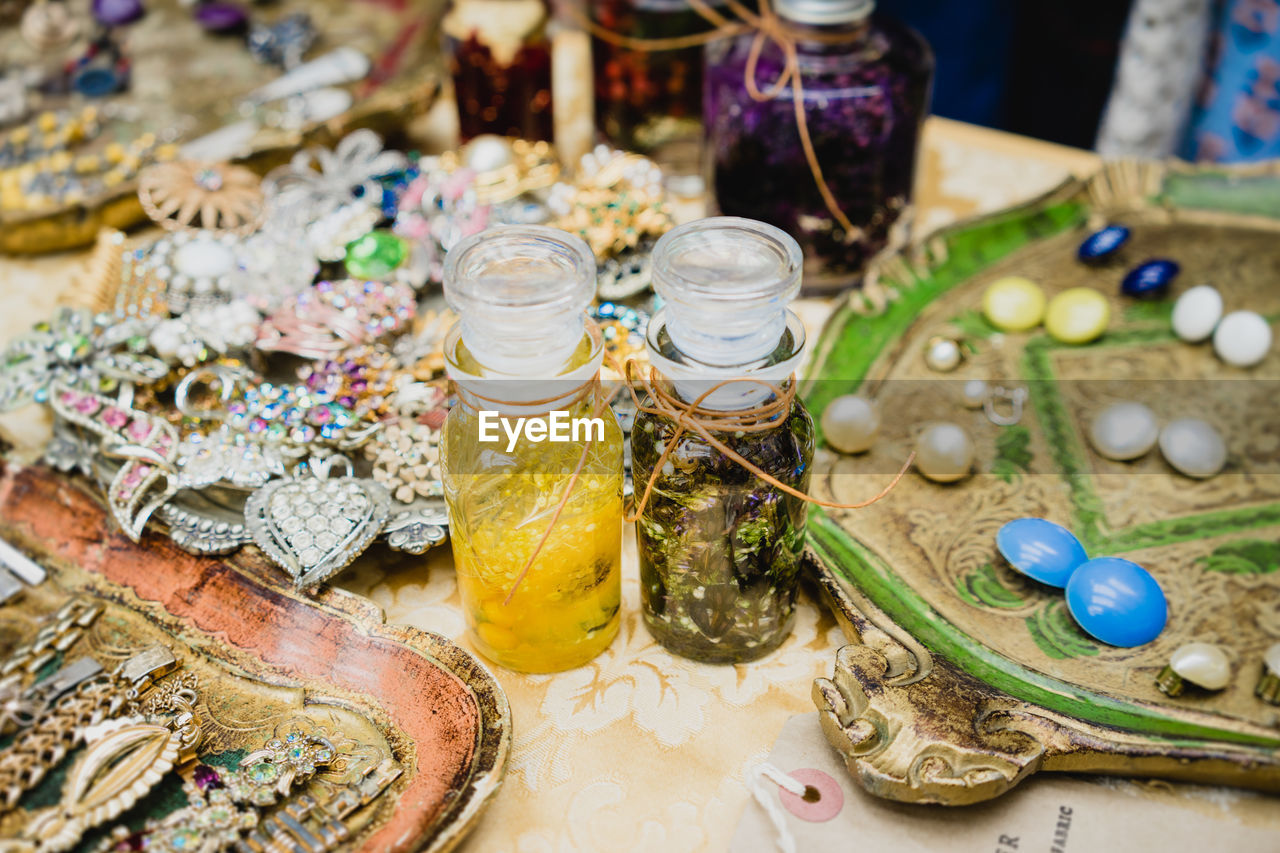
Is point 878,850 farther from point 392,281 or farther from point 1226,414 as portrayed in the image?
point 392,281

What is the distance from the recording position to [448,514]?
77cm

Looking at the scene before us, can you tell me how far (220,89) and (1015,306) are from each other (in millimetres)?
1123

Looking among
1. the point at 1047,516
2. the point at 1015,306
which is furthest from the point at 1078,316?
the point at 1047,516

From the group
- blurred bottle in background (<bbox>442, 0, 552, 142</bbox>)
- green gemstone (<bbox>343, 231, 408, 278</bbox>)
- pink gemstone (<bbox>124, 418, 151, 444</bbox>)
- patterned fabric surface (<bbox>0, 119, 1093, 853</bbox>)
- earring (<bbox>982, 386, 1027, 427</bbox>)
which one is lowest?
patterned fabric surface (<bbox>0, 119, 1093, 853</bbox>)

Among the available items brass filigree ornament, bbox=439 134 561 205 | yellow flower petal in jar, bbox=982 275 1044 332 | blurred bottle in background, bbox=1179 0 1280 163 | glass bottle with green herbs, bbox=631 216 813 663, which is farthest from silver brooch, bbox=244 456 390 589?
blurred bottle in background, bbox=1179 0 1280 163

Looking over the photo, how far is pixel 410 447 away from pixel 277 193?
1.41 ft

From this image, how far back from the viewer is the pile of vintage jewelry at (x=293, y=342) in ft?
2.73

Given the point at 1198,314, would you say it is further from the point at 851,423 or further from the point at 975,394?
the point at 851,423

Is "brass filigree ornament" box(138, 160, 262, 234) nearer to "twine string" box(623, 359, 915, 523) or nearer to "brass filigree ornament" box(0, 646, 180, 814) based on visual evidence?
"brass filigree ornament" box(0, 646, 180, 814)

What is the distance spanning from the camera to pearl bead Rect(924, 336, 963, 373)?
105 centimetres

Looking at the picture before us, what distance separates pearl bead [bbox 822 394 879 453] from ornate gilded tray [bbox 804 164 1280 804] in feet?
0.07

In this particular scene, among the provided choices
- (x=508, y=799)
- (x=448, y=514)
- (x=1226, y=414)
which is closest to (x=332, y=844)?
(x=508, y=799)

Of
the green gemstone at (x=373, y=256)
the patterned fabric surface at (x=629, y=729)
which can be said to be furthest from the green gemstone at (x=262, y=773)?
the green gemstone at (x=373, y=256)

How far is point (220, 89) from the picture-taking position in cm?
144
